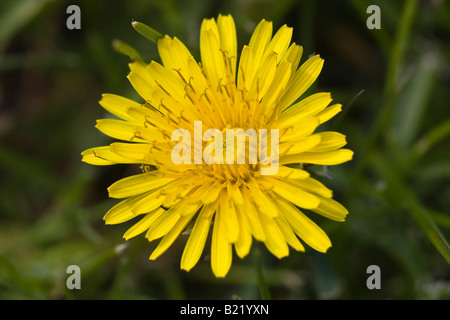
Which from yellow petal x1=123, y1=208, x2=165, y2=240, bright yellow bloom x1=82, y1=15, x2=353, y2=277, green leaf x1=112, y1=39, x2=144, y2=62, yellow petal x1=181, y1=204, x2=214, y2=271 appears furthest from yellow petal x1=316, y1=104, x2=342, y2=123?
green leaf x1=112, y1=39, x2=144, y2=62

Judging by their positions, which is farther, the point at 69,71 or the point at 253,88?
the point at 69,71

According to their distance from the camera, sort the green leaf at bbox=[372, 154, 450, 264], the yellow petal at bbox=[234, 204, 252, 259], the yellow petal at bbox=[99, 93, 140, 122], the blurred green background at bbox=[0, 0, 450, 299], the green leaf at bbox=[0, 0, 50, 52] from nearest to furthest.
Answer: the yellow petal at bbox=[234, 204, 252, 259]
the green leaf at bbox=[372, 154, 450, 264]
the yellow petal at bbox=[99, 93, 140, 122]
the blurred green background at bbox=[0, 0, 450, 299]
the green leaf at bbox=[0, 0, 50, 52]

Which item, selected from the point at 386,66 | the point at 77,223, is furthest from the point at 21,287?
the point at 386,66

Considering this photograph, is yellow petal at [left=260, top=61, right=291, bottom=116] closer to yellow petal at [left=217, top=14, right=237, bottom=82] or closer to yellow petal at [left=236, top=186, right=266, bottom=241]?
yellow petal at [left=217, top=14, right=237, bottom=82]

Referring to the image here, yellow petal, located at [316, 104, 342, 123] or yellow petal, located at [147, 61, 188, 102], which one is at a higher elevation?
yellow petal, located at [147, 61, 188, 102]

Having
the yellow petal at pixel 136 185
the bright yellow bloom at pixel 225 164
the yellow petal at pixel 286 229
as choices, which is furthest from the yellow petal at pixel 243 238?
the yellow petal at pixel 136 185

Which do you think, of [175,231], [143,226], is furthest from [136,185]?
[175,231]

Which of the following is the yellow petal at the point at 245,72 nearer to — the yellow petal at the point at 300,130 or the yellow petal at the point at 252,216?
the yellow petal at the point at 300,130

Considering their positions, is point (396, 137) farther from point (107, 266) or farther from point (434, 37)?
point (107, 266)
